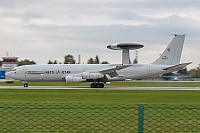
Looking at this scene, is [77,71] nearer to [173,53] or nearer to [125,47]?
[125,47]

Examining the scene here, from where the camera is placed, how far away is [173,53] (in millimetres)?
57219

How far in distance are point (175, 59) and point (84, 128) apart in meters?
45.8

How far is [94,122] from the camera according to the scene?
1307 centimetres

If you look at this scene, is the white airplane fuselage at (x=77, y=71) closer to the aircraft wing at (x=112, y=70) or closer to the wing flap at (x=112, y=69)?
the aircraft wing at (x=112, y=70)

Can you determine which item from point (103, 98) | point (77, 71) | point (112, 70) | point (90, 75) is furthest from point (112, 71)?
point (103, 98)

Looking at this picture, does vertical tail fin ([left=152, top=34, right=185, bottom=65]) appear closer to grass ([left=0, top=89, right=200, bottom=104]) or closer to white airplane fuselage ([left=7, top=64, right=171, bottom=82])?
white airplane fuselage ([left=7, top=64, right=171, bottom=82])

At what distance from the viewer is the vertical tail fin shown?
57094 millimetres

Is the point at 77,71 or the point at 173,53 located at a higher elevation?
the point at 173,53

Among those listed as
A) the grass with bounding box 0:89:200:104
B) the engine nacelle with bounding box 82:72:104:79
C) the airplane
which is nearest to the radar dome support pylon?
the airplane

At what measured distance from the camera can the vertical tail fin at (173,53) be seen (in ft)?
187

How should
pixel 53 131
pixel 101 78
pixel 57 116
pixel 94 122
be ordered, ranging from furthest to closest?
pixel 101 78, pixel 57 116, pixel 94 122, pixel 53 131

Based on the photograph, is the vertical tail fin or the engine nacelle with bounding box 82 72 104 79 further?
the vertical tail fin

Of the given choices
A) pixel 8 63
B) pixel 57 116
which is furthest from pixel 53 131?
pixel 8 63

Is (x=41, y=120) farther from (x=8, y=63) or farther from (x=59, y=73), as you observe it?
(x=8, y=63)
